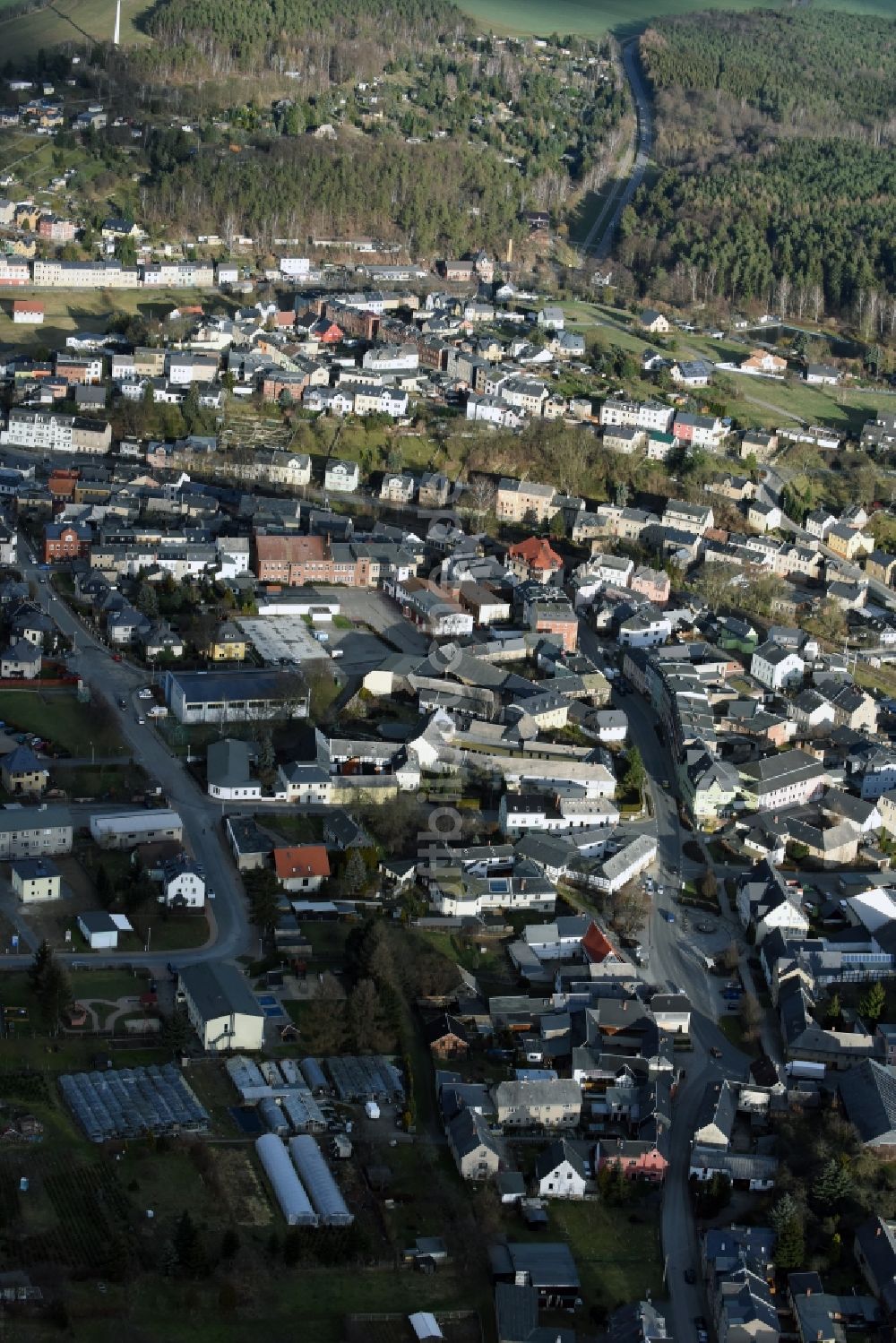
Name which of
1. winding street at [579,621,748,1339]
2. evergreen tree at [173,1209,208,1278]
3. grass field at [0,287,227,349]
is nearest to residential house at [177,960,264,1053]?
evergreen tree at [173,1209,208,1278]

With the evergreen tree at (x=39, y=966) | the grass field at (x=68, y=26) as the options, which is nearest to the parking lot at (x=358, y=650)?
the evergreen tree at (x=39, y=966)

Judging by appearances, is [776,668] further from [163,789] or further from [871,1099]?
[871,1099]

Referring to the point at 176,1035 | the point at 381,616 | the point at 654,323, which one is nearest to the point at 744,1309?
the point at 176,1035

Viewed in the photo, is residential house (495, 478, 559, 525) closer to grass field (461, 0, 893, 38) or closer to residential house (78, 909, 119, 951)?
residential house (78, 909, 119, 951)

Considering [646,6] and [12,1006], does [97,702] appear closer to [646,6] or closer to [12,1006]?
[12,1006]

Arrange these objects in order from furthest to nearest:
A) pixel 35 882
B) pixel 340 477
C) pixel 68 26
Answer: pixel 68 26 < pixel 340 477 < pixel 35 882

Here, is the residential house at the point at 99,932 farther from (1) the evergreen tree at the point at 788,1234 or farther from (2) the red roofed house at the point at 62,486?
(2) the red roofed house at the point at 62,486
